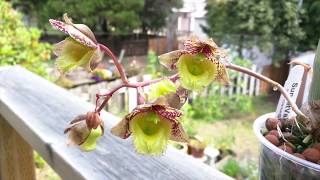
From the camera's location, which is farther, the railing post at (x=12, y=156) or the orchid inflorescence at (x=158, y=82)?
the railing post at (x=12, y=156)

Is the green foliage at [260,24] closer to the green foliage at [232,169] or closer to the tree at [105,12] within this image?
the tree at [105,12]

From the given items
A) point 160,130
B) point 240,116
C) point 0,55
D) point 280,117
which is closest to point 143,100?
point 160,130

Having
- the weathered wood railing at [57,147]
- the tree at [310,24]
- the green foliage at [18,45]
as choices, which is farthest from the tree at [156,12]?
the weathered wood railing at [57,147]

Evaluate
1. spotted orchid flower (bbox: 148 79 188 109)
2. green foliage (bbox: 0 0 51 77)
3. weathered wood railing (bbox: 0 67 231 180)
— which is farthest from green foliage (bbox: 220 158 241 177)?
spotted orchid flower (bbox: 148 79 188 109)

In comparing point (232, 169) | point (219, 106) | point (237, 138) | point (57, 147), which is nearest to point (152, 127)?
point (57, 147)

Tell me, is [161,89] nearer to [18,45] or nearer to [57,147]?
[57,147]

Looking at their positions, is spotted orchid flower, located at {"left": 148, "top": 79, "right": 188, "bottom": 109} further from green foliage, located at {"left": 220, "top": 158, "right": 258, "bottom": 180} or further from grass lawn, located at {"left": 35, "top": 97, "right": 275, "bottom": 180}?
green foliage, located at {"left": 220, "top": 158, "right": 258, "bottom": 180}

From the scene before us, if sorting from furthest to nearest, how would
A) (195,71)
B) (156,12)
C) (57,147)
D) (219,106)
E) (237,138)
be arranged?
(156,12), (219,106), (237,138), (57,147), (195,71)
